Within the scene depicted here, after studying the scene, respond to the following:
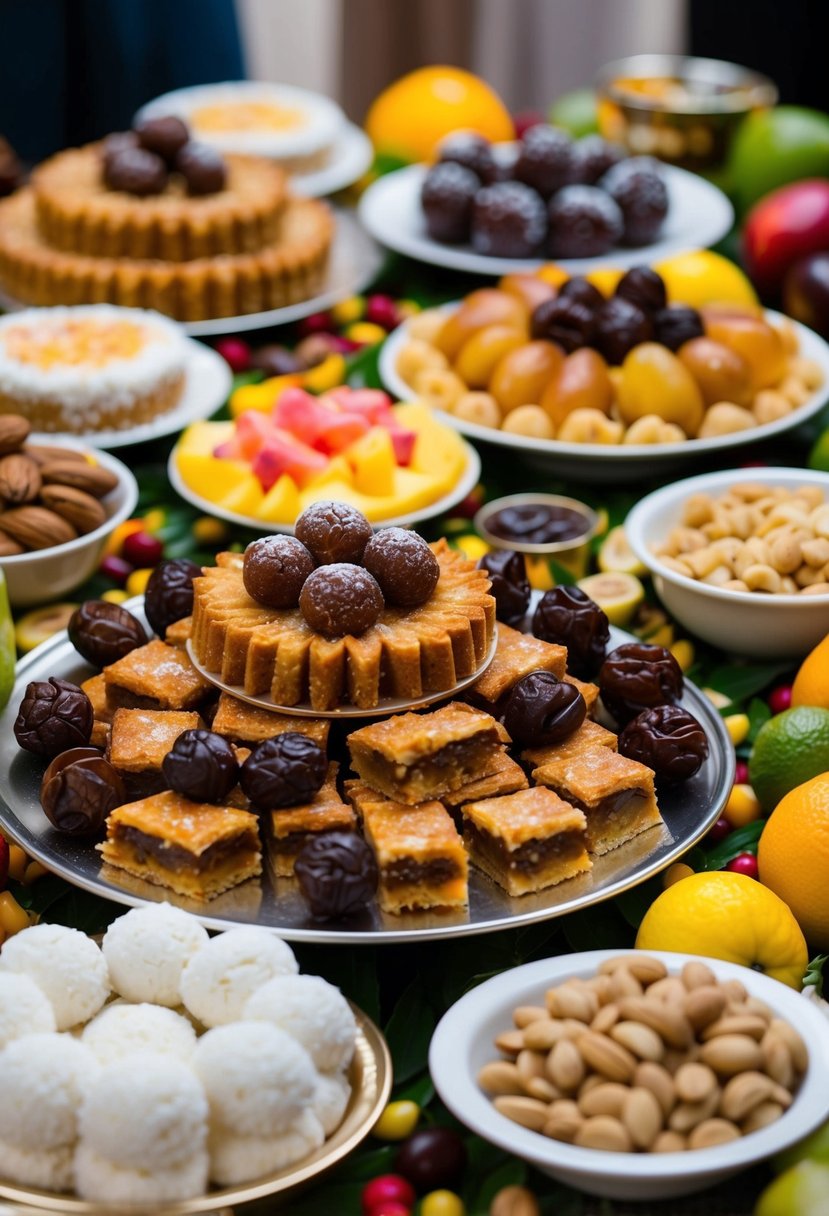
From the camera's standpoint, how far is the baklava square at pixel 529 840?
180cm

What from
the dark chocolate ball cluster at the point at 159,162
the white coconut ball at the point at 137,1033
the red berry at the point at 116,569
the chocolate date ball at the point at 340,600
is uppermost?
the dark chocolate ball cluster at the point at 159,162

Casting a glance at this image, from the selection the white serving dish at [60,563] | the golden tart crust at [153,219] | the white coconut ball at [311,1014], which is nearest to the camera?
the white coconut ball at [311,1014]

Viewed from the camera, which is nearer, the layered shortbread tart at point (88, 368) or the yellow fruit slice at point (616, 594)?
the yellow fruit slice at point (616, 594)

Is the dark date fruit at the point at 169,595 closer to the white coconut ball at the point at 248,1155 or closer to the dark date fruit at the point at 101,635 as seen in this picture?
the dark date fruit at the point at 101,635

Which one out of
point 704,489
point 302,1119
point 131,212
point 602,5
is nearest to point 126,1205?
point 302,1119

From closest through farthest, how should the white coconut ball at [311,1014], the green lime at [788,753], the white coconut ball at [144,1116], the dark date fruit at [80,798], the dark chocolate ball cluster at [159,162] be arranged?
the white coconut ball at [144,1116] → the white coconut ball at [311,1014] → the dark date fruit at [80,798] → the green lime at [788,753] → the dark chocolate ball cluster at [159,162]

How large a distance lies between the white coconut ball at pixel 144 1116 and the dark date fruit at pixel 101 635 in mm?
906

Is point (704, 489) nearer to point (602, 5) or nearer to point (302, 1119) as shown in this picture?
point (302, 1119)

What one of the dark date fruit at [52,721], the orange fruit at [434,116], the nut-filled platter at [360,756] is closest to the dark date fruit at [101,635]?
the nut-filled platter at [360,756]

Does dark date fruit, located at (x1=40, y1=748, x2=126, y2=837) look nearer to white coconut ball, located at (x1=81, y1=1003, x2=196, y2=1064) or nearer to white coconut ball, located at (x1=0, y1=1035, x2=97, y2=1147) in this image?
white coconut ball, located at (x1=81, y1=1003, x2=196, y2=1064)

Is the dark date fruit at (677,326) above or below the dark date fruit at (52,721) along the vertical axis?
above

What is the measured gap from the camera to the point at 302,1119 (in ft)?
4.93

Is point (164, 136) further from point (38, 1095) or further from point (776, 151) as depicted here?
point (38, 1095)

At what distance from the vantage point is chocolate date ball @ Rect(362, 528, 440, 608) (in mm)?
2002
